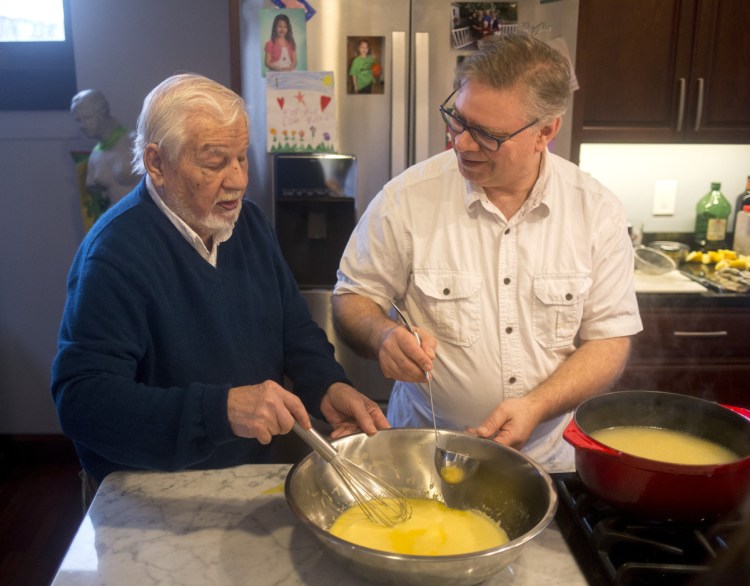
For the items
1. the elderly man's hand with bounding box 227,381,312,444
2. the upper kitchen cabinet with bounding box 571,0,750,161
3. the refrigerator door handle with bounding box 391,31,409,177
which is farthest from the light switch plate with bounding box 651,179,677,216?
the elderly man's hand with bounding box 227,381,312,444

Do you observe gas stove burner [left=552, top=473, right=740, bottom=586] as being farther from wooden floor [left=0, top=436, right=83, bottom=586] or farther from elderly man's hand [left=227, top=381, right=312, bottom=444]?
wooden floor [left=0, top=436, right=83, bottom=586]

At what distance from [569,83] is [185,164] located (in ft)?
2.59

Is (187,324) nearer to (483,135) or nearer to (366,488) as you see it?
(366,488)

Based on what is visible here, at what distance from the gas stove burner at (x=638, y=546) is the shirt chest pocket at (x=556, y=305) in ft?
1.75

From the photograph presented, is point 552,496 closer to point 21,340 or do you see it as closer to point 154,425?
point 154,425

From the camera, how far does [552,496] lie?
1098 millimetres

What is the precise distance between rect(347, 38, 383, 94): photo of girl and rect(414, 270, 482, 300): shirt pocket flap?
1016mm

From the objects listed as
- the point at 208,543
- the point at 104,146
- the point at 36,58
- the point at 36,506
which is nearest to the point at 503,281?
the point at 208,543

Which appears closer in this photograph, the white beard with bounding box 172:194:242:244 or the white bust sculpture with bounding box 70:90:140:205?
the white beard with bounding box 172:194:242:244

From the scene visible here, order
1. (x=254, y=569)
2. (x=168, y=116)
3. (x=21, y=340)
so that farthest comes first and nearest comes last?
1. (x=21, y=340)
2. (x=168, y=116)
3. (x=254, y=569)

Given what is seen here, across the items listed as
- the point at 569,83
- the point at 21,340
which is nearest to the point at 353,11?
the point at 569,83

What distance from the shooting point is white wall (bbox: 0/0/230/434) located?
3221 millimetres

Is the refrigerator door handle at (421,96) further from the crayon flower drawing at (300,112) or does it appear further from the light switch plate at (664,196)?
the light switch plate at (664,196)

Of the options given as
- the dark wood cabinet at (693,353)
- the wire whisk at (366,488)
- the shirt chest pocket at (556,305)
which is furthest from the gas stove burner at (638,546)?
the dark wood cabinet at (693,353)
